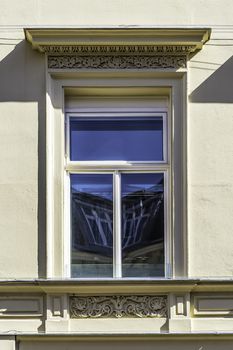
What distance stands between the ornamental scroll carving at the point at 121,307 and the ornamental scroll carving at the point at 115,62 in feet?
7.90

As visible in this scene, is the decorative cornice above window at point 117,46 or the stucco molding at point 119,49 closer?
the decorative cornice above window at point 117,46

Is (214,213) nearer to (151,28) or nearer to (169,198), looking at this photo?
(169,198)

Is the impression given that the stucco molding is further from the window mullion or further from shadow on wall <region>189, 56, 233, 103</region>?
the window mullion

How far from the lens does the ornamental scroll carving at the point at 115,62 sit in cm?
770

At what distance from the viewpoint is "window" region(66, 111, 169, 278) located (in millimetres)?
7719

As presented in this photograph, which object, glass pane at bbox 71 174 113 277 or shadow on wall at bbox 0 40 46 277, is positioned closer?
shadow on wall at bbox 0 40 46 277

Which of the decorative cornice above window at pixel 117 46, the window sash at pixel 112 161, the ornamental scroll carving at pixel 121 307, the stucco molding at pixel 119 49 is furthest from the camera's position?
the window sash at pixel 112 161

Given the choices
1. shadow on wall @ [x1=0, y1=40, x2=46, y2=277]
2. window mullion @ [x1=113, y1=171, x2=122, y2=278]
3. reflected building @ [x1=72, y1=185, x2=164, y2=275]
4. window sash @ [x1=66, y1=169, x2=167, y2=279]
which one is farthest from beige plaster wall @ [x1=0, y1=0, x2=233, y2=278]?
window mullion @ [x1=113, y1=171, x2=122, y2=278]

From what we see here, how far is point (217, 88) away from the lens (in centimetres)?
771

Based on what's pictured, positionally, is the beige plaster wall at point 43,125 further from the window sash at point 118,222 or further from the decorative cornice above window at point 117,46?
the window sash at point 118,222

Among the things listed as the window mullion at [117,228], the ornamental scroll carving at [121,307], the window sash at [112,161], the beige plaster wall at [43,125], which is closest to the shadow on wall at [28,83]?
the beige plaster wall at [43,125]

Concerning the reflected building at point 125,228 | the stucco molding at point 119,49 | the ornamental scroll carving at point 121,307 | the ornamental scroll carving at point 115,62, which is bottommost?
the ornamental scroll carving at point 121,307

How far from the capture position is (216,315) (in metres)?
7.44

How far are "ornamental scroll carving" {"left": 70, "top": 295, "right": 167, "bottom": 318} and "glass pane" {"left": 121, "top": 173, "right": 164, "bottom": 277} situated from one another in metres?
0.32
